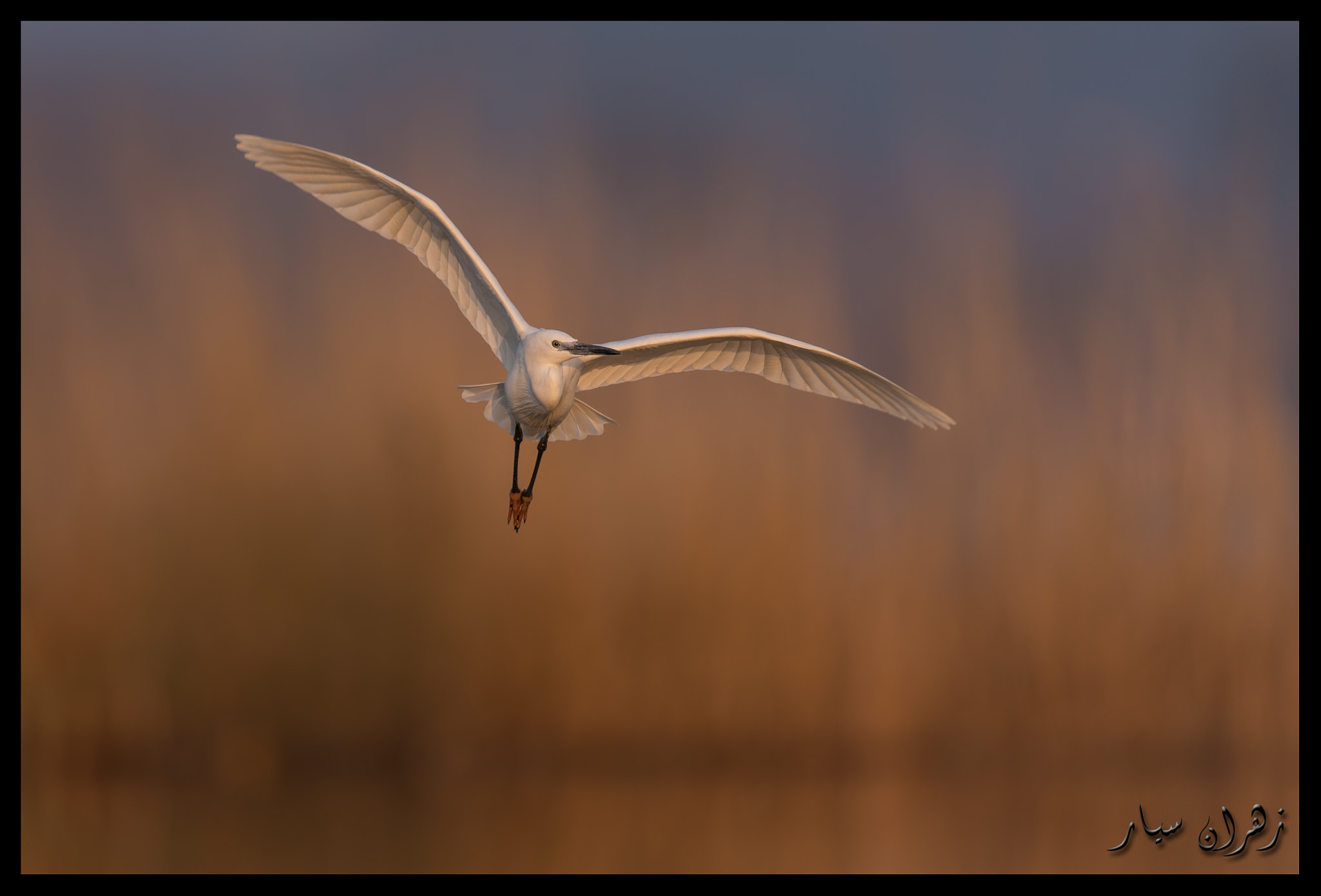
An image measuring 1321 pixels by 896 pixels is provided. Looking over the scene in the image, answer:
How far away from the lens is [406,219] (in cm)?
609

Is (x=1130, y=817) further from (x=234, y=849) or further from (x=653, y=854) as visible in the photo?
(x=234, y=849)

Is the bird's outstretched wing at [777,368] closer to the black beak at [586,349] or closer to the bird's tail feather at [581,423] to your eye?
the bird's tail feather at [581,423]

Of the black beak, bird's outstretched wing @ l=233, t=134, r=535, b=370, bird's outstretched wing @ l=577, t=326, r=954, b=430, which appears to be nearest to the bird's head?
the black beak

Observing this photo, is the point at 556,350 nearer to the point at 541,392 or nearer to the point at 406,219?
the point at 541,392

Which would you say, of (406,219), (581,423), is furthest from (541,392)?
(406,219)

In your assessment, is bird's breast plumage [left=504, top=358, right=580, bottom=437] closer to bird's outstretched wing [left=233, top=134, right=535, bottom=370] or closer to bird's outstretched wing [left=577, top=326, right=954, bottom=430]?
bird's outstretched wing [left=233, top=134, right=535, bottom=370]

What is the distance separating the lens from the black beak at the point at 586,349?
563 cm

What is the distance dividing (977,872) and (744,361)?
2.82m

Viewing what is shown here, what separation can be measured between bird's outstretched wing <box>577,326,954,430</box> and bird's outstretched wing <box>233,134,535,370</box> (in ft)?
1.62

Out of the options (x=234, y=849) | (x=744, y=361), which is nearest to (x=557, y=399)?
(x=744, y=361)

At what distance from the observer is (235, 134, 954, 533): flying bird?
5.73m

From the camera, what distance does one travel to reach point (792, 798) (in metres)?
9.38

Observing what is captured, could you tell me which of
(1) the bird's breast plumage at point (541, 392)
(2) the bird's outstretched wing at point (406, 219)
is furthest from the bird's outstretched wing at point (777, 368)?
(2) the bird's outstretched wing at point (406, 219)

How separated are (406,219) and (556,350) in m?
1.09
